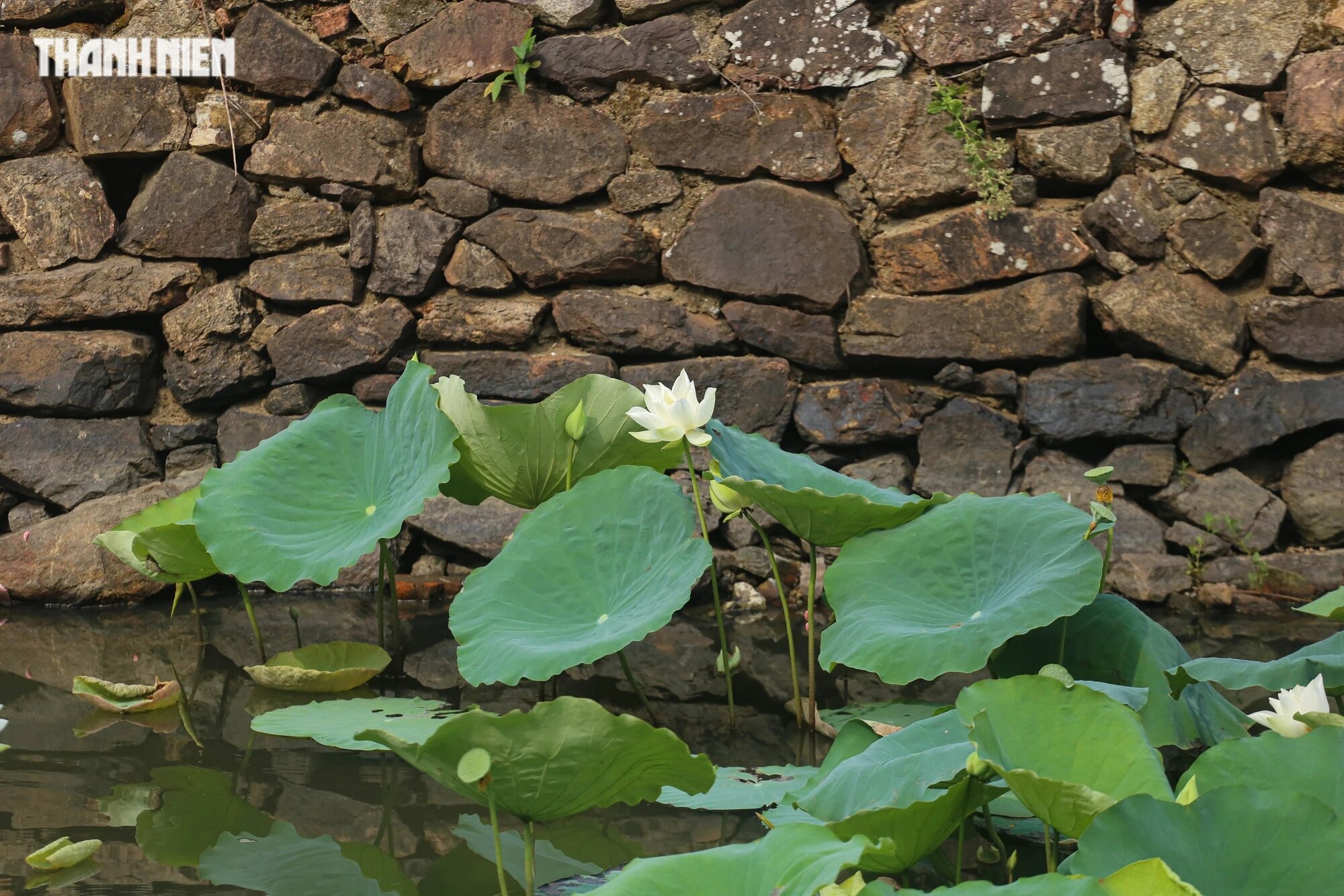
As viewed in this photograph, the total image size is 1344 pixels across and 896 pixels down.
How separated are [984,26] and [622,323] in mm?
1290

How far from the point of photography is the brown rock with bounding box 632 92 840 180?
3.17m

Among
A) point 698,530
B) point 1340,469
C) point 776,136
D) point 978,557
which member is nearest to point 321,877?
point 978,557

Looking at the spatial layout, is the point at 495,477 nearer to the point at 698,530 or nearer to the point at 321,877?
the point at 321,877

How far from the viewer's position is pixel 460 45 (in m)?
3.34

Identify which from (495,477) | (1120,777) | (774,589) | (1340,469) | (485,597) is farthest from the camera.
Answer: (774,589)

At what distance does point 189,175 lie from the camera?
3465 mm

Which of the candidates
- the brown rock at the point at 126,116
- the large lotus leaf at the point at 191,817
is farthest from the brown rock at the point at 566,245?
the large lotus leaf at the point at 191,817

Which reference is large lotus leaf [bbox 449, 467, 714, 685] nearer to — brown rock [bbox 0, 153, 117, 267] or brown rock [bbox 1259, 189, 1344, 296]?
brown rock [bbox 1259, 189, 1344, 296]

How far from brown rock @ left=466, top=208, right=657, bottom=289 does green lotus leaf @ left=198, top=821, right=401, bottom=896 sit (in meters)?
2.12

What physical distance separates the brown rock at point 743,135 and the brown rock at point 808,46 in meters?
0.07

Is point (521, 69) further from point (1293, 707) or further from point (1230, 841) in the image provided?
point (1230, 841)

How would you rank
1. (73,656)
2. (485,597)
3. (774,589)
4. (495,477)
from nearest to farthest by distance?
(485,597), (495,477), (73,656), (774,589)

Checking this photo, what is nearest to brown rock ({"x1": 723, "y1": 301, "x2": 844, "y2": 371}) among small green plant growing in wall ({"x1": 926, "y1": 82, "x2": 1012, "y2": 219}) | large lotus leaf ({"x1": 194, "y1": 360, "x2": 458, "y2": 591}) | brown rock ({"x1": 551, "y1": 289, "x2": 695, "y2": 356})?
brown rock ({"x1": 551, "y1": 289, "x2": 695, "y2": 356})

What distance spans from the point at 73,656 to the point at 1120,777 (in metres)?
2.16
